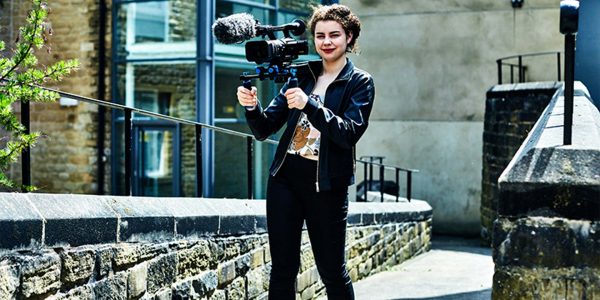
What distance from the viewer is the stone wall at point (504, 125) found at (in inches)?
564

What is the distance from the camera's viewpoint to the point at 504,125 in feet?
49.9

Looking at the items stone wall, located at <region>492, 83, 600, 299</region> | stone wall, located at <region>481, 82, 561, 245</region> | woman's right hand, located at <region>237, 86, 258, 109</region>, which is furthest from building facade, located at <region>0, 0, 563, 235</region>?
stone wall, located at <region>492, 83, 600, 299</region>

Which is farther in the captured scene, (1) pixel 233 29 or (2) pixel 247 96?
(2) pixel 247 96

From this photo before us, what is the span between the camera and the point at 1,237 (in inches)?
124

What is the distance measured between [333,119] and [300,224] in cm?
57

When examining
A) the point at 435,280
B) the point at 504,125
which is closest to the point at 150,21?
the point at 504,125

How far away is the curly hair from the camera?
3.69 metres

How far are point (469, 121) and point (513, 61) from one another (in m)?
1.62

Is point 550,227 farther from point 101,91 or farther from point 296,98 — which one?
point 101,91

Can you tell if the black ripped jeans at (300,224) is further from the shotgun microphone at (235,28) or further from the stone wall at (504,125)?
the stone wall at (504,125)

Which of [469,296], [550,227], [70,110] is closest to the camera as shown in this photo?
[550,227]

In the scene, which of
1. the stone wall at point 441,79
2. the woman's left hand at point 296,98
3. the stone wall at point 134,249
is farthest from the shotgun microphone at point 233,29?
the stone wall at point 441,79

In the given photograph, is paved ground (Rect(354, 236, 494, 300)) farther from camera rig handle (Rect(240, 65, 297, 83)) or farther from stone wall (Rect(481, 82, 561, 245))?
camera rig handle (Rect(240, 65, 297, 83))

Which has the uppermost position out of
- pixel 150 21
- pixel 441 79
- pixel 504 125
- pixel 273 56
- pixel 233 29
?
pixel 150 21
